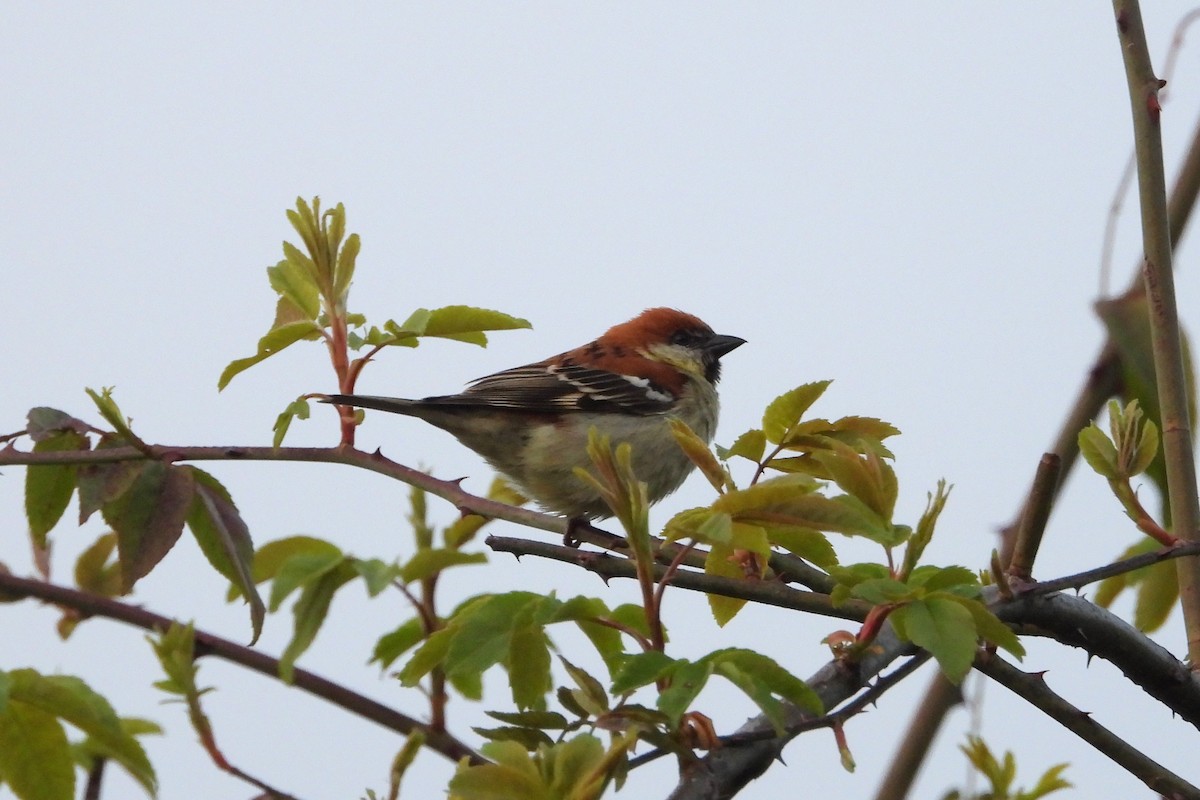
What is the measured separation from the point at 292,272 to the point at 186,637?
3.60 ft

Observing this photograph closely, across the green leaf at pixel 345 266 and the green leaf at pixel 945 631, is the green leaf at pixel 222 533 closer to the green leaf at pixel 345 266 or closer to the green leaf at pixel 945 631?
the green leaf at pixel 345 266

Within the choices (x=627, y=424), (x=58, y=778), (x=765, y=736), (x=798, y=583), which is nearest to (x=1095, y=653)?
(x=798, y=583)

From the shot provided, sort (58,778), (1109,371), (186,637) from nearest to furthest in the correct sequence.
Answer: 1. (186,637)
2. (58,778)
3. (1109,371)

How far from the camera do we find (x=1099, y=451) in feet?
6.57

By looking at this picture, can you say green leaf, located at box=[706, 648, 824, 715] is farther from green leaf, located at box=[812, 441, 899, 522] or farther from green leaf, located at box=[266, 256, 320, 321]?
green leaf, located at box=[266, 256, 320, 321]

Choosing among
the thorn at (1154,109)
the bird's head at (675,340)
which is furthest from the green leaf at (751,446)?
the bird's head at (675,340)

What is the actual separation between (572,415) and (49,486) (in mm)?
2827

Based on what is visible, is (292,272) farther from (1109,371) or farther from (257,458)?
(1109,371)

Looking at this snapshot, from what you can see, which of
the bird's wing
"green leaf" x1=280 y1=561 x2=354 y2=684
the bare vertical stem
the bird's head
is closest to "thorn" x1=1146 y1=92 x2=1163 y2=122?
the bare vertical stem

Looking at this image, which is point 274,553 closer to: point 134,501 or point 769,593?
→ point 134,501

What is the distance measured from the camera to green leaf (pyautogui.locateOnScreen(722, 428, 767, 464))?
92.1 inches

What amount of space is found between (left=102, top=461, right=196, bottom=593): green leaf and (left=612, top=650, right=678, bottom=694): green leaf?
3.23 ft

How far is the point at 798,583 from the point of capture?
6.70ft

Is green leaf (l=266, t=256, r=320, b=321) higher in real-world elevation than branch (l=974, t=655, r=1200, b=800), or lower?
higher
